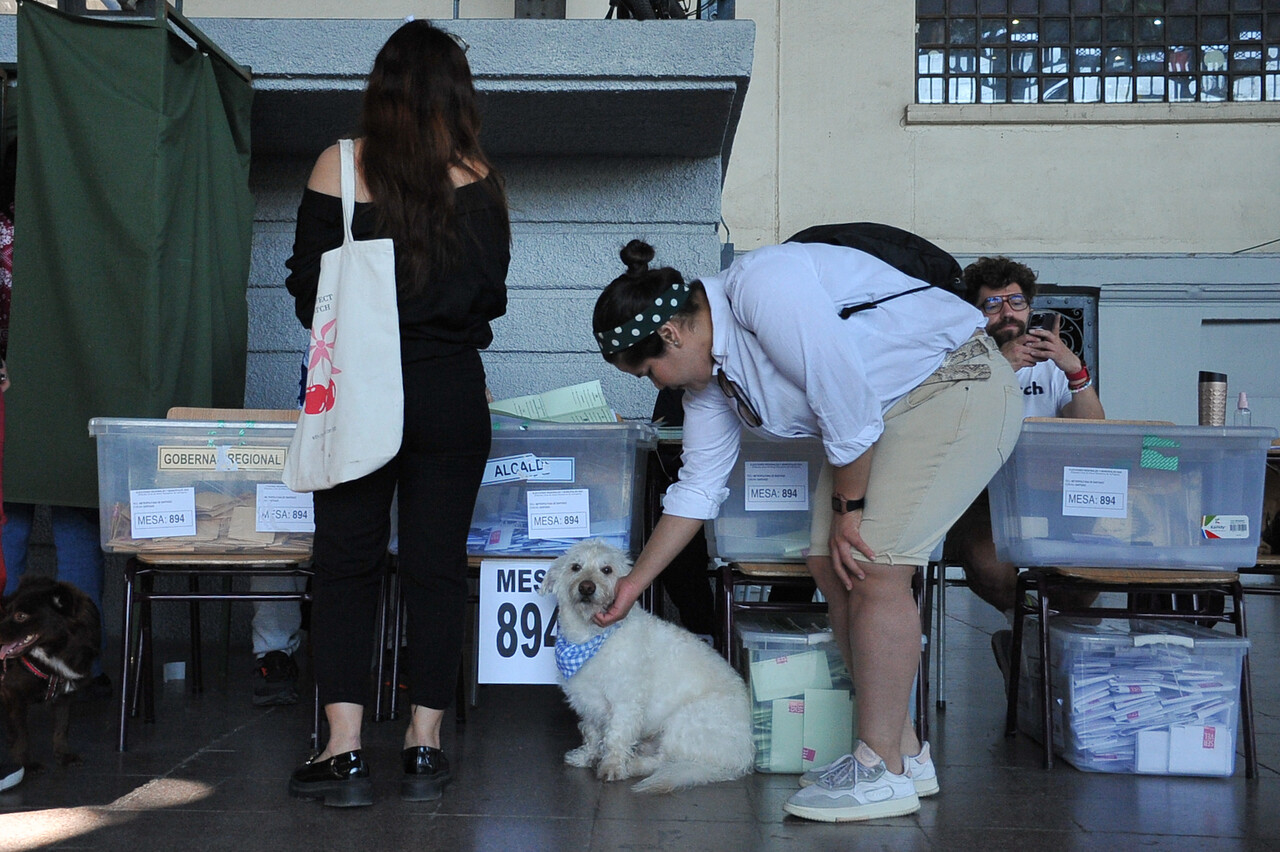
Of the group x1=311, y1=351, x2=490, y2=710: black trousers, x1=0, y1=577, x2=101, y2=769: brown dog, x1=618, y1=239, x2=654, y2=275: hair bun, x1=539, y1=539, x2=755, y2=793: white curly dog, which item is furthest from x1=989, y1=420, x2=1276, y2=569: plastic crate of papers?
x1=0, y1=577, x2=101, y2=769: brown dog

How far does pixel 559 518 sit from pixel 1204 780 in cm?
198

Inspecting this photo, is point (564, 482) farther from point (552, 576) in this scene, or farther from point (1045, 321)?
point (1045, 321)

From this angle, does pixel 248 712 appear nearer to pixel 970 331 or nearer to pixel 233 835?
pixel 233 835

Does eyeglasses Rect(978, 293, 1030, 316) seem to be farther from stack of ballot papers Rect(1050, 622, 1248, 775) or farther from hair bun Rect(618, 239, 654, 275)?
hair bun Rect(618, 239, 654, 275)

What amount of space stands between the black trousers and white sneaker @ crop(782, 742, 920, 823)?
91 centimetres

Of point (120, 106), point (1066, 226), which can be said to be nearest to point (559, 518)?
point (120, 106)

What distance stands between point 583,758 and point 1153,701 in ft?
5.25

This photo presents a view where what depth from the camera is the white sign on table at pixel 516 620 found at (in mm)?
3311

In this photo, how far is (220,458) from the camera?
3.20 metres

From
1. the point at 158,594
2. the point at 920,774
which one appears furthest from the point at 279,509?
the point at 920,774

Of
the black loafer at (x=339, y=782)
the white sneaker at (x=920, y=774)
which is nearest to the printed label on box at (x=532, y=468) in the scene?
the black loafer at (x=339, y=782)

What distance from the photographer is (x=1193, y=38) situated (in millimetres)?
8453

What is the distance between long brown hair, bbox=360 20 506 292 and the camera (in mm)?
2457

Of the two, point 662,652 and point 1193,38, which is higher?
point 1193,38
